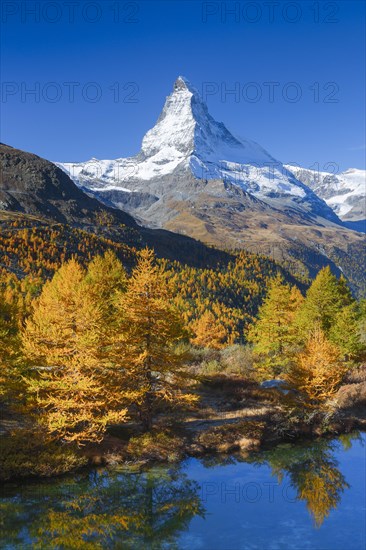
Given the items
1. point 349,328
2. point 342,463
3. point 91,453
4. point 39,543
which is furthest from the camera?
point 349,328

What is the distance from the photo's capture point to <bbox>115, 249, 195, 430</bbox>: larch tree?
28.9 metres

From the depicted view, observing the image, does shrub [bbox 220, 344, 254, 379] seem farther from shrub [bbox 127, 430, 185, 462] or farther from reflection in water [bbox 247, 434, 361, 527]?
shrub [bbox 127, 430, 185, 462]

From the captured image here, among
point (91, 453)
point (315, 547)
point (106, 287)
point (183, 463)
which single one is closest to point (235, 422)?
point (183, 463)

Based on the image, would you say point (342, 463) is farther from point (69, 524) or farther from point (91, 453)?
point (69, 524)

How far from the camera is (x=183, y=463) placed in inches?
1114

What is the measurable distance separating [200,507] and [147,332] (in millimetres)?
10667

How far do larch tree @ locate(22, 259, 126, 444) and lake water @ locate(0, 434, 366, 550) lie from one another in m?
3.11

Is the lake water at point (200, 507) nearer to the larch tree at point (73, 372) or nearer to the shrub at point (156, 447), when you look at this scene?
the shrub at point (156, 447)

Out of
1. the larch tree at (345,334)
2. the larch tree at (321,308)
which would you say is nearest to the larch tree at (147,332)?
the larch tree at (345,334)

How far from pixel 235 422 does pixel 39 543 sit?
727 inches

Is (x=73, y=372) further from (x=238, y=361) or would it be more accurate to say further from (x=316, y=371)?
(x=238, y=361)

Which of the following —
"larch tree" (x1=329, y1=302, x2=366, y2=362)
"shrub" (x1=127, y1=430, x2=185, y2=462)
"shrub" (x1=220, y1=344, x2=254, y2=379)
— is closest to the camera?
"shrub" (x1=127, y1=430, x2=185, y2=462)

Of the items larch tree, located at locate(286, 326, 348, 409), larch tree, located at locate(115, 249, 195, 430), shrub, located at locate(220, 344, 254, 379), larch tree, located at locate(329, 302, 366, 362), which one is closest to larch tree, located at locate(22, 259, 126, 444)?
larch tree, located at locate(115, 249, 195, 430)

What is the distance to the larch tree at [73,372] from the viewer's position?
25422mm
